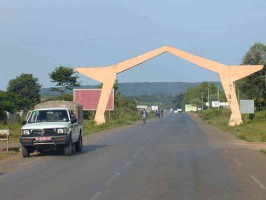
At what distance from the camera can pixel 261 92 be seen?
2926 inches

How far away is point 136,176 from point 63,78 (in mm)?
59204

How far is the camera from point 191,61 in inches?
2167

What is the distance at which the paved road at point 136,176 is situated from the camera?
11906 mm

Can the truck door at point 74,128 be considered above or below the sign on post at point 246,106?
below

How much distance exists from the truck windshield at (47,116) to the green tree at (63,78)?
1936 inches

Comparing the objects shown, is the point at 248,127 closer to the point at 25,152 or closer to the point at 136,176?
the point at 25,152

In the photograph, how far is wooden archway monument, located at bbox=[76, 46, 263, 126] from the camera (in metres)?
54.5

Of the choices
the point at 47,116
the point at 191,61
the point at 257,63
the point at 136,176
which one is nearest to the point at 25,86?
the point at 257,63

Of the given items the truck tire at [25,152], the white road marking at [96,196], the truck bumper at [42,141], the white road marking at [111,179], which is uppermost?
the truck bumper at [42,141]

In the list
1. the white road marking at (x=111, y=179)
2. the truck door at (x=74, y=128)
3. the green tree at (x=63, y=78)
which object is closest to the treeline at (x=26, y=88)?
the green tree at (x=63, y=78)

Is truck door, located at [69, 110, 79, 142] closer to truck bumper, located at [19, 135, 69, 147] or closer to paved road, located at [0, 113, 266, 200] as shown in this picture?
paved road, located at [0, 113, 266, 200]

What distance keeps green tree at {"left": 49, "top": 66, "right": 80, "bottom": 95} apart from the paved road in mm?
50380

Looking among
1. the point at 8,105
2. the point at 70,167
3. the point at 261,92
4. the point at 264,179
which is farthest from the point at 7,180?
the point at 261,92

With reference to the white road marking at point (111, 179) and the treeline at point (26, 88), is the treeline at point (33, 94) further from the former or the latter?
the white road marking at point (111, 179)
